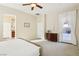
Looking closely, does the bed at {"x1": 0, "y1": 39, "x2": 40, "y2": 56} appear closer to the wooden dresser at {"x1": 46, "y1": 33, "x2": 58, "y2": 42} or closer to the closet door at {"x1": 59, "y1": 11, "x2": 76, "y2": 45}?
the wooden dresser at {"x1": 46, "y1": 33, "x2": 58, "y2": 42}

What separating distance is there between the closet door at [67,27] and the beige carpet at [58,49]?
9 cm

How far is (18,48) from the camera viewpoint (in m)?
1.99

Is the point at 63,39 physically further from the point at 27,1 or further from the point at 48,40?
the point at 27,1

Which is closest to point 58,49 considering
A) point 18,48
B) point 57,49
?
point 57,49

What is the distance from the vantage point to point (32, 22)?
81.8 inches

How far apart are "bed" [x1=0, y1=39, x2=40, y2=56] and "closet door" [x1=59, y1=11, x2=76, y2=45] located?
1.53 feet

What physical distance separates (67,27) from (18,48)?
0.85m

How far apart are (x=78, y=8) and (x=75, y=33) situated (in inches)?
15.6

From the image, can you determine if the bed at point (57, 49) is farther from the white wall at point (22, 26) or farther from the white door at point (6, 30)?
the white door at point (6, 30)

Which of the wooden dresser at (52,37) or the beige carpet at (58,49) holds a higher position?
the wooden dresser at (52,37)

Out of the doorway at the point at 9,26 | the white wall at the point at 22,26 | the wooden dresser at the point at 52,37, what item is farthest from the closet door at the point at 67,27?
the doorway at the point at 9,26

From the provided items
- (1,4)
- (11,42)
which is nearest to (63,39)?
(11,42)

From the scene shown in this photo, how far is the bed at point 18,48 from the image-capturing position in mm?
1962

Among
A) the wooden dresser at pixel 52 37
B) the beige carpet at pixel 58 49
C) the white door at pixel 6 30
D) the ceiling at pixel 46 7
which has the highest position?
the ceiling at pixel 46 7
